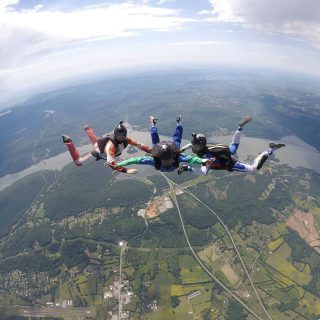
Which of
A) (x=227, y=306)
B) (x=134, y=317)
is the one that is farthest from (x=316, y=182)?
(x=134, y=317)

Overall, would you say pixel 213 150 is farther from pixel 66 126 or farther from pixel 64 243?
pixel 66 126

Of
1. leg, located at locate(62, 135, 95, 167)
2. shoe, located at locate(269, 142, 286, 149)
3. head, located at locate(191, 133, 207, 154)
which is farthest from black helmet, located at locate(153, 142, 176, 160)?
shoe, located at locate(269, 142, 286, 149)

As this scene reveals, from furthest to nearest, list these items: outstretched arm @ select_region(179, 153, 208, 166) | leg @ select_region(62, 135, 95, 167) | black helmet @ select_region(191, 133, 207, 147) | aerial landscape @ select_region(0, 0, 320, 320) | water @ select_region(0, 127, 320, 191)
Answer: water @ select_region(0, 127, 320, 191) < aerial landscape @ select_region(0, 0, 320, 320) < leg @ select_region(62, 135, 95, 167) < outstretched arm @ select_region(179, 153, 208, 166) < black helmet @ select_region(191, 133, 207, 147)

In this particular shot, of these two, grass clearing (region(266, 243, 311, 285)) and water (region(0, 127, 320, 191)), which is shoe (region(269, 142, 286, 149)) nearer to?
grass clearing (region(266, 243, 311, 285))

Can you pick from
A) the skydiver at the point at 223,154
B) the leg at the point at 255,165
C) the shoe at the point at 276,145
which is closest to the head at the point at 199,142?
the skydiver at the point at 223,154

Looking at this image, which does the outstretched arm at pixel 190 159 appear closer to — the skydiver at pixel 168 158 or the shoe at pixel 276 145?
the skydiver at pixel 168 158
